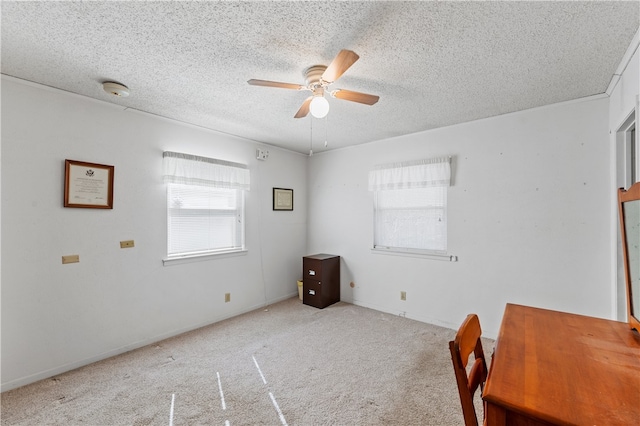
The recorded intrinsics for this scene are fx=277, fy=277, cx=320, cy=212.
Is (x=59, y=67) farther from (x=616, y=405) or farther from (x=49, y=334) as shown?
(x=616, y=405)

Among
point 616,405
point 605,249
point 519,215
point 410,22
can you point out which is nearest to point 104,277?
point 410,22

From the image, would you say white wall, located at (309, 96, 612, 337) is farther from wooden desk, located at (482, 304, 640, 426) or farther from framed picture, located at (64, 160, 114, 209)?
framed picture, located at (64, 160, 114, 209)

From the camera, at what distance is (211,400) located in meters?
1.97

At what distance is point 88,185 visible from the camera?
2.46 m

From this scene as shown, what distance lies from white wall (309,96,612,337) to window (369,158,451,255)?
0.40ft

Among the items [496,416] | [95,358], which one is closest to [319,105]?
[496,416]

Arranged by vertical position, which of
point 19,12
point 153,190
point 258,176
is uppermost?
point 19,12

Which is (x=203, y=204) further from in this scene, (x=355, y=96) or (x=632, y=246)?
(x=632, y=246)

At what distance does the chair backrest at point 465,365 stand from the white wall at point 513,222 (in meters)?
1.97

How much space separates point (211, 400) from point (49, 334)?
1.52m

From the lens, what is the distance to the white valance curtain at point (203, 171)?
3.01m

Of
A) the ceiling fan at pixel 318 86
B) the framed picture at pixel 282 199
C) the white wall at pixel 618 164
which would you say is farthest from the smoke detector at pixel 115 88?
the white wall at pixel 618 164

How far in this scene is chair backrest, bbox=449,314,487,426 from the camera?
103cm

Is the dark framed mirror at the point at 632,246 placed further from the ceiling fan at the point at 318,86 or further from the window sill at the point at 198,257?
the window sill at the point at 198,257
